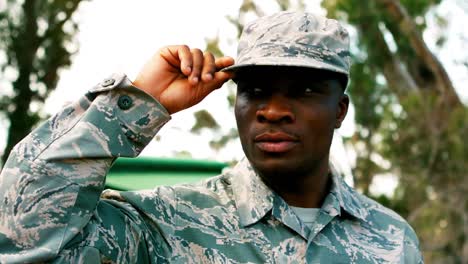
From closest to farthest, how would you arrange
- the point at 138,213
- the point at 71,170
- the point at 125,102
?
the point at 71,170 < the point at 125,102 < the point at 138,213

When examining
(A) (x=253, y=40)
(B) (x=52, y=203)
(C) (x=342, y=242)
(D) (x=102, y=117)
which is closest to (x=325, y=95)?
(A) (x=253, y=40)

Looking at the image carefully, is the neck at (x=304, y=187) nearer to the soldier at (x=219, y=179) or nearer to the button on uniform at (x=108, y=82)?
the soldier at (x=219, y=179)

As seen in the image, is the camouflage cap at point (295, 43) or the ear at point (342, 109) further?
the ear at point (342, 109)

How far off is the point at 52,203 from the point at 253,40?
0.85 metres

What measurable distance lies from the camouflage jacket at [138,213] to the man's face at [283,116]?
0.16 meters

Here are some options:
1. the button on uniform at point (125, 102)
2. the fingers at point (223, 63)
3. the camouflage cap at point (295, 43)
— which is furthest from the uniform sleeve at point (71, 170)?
the camouflage cap at point (295, 43)

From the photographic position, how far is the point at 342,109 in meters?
2.78

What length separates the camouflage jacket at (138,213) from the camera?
2.16 m

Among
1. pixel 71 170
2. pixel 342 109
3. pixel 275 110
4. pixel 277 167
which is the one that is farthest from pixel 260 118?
pixel 71 170

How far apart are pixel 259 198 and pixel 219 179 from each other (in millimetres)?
201

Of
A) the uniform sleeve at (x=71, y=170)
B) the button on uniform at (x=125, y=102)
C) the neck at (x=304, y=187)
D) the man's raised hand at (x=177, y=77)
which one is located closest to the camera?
the uniform sleeve at (x=71, y=170)

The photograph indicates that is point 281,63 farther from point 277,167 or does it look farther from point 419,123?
point 419,123

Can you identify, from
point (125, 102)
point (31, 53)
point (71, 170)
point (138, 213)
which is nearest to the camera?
point (71, 170)

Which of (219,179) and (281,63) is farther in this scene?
(219,179)
